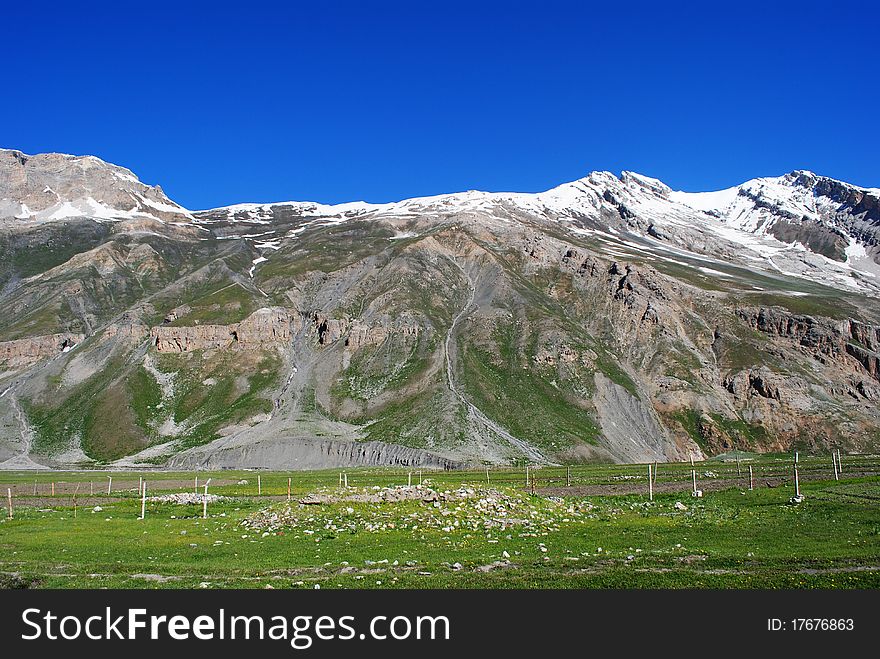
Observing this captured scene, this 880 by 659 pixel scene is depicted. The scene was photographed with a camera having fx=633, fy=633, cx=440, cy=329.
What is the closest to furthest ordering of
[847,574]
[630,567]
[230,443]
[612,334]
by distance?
[847,574], [630,567], [230,443], [612,334]

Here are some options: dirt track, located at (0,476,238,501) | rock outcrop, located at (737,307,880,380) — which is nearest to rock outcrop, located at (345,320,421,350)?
dirt track, located at (0,476,238,501)

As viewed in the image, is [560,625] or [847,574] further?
[847,574]

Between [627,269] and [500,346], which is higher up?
[627,269]

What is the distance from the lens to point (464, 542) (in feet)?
98.7

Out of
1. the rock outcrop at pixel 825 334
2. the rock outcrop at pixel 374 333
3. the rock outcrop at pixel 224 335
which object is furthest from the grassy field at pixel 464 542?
the rock outcrop at pixel 825 334

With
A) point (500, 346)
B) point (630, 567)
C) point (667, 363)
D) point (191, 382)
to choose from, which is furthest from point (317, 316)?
point (630, 567)

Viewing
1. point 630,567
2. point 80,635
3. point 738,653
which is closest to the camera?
point 738,653

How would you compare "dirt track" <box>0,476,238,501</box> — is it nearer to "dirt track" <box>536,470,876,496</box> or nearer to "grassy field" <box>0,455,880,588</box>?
"grassy field" <box>0,455,880,588</box>

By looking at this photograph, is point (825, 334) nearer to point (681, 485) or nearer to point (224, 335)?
point (681, 485)

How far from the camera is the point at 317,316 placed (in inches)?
6668

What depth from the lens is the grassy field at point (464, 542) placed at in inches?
883

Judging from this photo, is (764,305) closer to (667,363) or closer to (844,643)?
(667,363)

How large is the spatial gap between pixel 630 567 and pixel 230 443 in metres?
109

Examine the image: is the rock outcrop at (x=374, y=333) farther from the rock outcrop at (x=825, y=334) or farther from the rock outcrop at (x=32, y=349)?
the rock outcrop at (x=825, y=334)
